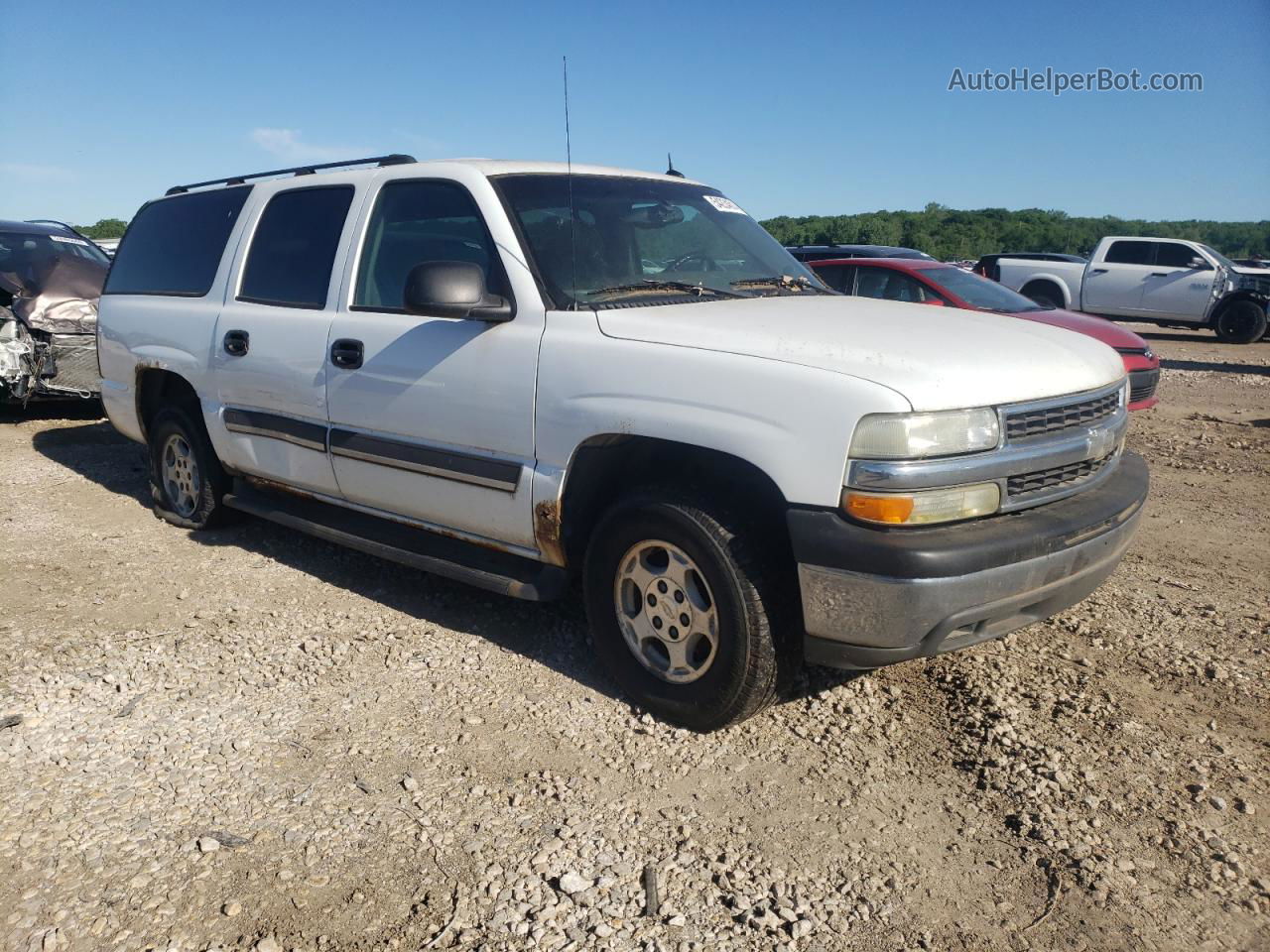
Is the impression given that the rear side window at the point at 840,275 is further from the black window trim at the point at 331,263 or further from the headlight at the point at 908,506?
the headlight at the point at 908,506

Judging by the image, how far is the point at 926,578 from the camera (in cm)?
278

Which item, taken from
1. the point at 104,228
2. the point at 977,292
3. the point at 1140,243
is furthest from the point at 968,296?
the point at 104,228

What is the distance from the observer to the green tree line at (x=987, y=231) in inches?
2280

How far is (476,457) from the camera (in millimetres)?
3781

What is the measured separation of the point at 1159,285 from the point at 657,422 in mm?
17707

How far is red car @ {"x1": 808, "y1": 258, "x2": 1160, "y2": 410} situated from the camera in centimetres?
868

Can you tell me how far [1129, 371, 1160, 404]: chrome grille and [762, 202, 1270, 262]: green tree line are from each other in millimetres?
45775

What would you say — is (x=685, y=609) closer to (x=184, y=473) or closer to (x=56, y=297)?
(x=184, y=473)

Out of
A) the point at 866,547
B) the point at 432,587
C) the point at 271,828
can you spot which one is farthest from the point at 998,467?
the point at 432,587

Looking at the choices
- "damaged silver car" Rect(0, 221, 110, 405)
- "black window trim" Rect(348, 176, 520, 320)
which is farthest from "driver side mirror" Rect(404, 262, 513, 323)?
"damaged silver car" Rect(0, 221, 110, 405)

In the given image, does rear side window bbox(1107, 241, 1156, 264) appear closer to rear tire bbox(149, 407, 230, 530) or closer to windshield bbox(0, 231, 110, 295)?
windshield bbox(0, 231, 110, 295)

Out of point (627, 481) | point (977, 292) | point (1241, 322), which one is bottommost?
point (1241, 322)

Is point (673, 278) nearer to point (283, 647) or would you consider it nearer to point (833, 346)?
point (833, 346)

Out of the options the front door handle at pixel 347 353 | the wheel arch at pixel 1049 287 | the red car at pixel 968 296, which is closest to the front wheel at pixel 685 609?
the front door handle at pixel 347 353
